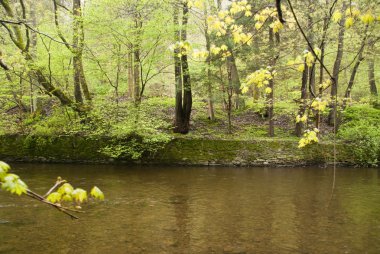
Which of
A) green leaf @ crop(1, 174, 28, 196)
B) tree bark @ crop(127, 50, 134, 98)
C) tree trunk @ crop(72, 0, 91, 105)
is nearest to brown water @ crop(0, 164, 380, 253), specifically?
green leaf @ crop(1, 174, 28, 196)

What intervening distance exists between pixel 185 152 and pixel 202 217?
325 inches

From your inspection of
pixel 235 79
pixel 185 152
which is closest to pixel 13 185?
pixel 185 152

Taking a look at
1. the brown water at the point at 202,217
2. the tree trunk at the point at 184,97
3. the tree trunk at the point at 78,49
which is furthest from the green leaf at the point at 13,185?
the tree trunk at the point at 184,97

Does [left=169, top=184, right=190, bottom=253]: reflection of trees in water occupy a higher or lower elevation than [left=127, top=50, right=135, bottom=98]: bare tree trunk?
lower

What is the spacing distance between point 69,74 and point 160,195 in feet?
32.3

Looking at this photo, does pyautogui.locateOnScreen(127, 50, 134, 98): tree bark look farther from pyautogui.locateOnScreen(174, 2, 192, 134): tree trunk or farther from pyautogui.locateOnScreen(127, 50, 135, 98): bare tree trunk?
pyautogui.locateOnScreen(174, 2, 192, 134): tree trunk

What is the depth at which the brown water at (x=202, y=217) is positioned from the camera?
5891mm

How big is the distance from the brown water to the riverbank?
2.94 m

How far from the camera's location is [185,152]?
15.9 m

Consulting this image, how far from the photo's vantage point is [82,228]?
6746 millimetres

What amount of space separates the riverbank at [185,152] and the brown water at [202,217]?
2938mm

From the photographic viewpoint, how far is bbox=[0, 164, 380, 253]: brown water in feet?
19.3

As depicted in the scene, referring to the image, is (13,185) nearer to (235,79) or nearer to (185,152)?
(185,152)

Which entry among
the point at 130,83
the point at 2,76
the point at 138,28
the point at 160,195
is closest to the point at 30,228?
the point at 160,195
